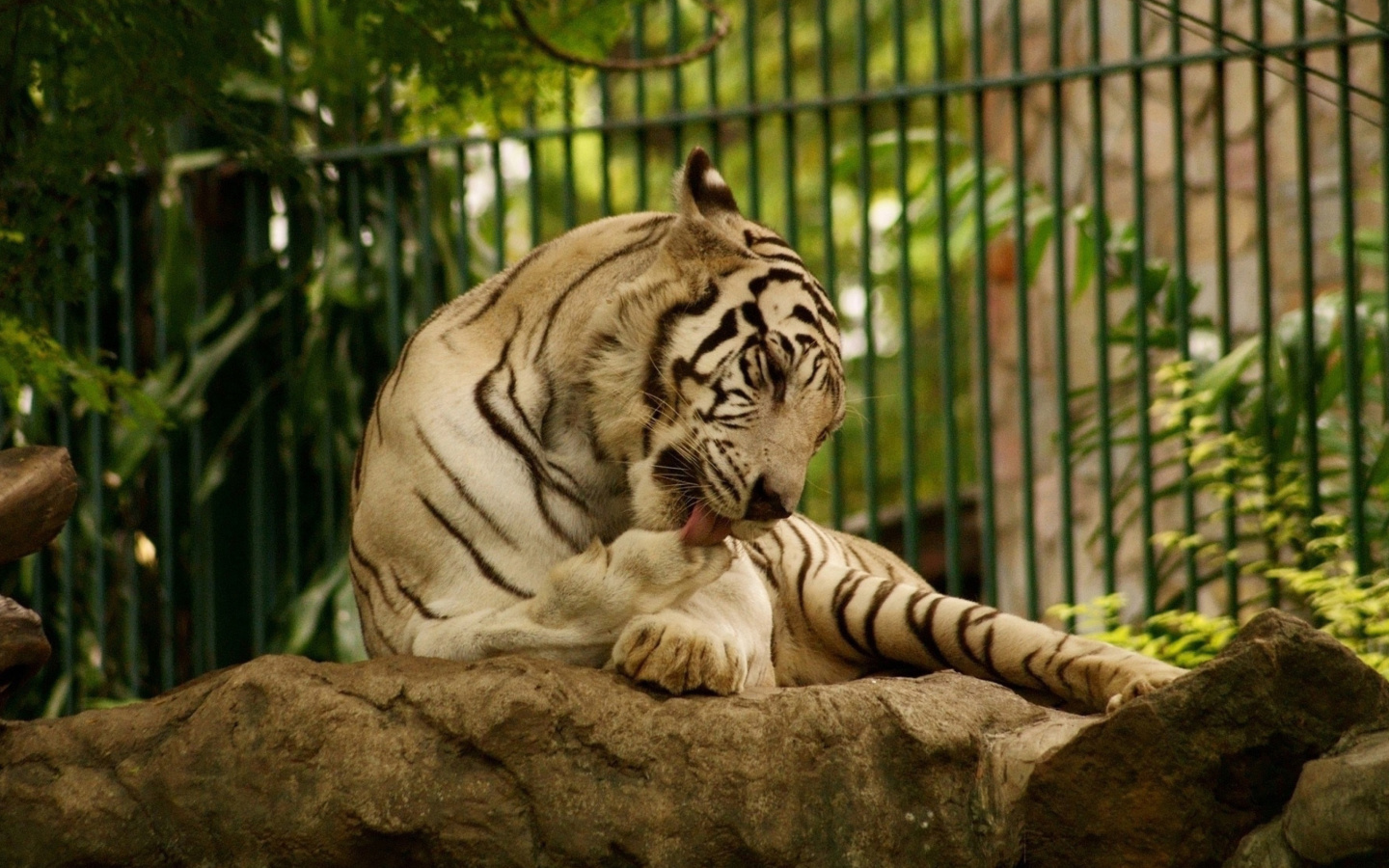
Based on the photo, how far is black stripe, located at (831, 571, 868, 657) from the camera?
3.83 meters

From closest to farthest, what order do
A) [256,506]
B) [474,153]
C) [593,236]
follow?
[593,236] → [256,506] → [474,153]

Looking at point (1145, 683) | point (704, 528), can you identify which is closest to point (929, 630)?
point (1145, 683)

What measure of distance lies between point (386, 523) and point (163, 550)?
11.4 ft

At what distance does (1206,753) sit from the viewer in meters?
2.71

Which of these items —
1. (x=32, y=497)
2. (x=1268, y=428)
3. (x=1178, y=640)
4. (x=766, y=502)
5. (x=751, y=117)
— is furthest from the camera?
(x=751, y=117)

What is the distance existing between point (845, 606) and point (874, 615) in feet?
0.30

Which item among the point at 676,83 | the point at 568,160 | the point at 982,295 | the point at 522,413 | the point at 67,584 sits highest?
the point at 676,83

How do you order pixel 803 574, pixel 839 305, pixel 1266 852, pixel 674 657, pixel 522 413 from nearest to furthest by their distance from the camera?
pixel 1266 852 < pixel 674 657 < pixel 522 413 < pixel 803 574 < pixel 839 305

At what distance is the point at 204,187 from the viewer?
268 inches

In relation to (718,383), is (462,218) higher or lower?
higher

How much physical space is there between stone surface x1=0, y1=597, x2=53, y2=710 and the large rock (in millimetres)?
291

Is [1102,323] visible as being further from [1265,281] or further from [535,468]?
[535,468]

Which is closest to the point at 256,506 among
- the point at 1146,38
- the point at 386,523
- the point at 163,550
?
the point at 163,550

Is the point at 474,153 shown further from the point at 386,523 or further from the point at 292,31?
the point at 386,523
